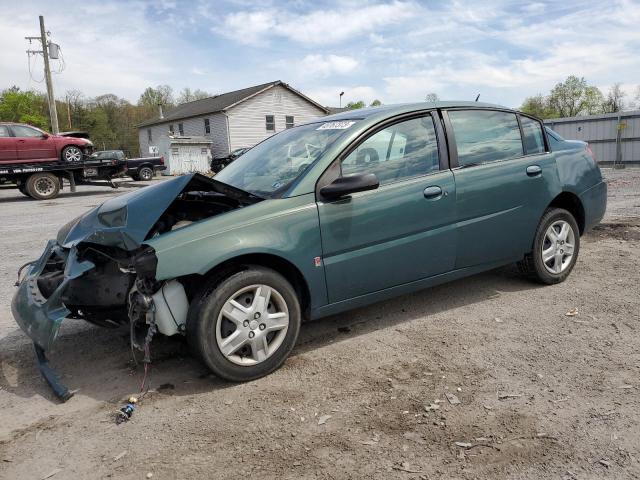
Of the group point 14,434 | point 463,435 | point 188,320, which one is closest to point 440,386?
point 463,435

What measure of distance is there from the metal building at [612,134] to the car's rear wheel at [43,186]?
2147 cm

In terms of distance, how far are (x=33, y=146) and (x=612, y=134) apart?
22821 millimetres

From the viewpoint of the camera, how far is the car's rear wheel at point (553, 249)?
179 inches

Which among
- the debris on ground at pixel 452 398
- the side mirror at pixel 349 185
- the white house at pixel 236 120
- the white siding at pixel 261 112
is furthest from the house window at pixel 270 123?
the debris on ground at pixel 452 398

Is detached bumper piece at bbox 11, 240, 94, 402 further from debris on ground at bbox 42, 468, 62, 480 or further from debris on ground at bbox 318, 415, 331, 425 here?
debris on ground at bbox 318, 415, 331, 425

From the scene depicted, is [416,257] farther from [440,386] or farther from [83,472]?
[83,472]

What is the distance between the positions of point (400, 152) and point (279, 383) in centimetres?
194

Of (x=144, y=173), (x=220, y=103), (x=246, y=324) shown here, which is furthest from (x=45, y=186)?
(x=220, y=103)

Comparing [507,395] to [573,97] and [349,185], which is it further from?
[573,97]

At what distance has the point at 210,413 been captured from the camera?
2812 millimetres

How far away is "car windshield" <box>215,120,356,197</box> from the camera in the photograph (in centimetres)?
360

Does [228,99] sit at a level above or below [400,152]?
above

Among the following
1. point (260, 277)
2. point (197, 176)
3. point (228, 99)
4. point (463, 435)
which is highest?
point (228, 99)

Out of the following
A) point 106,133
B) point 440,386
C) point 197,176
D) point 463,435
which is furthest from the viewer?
point 106,133
